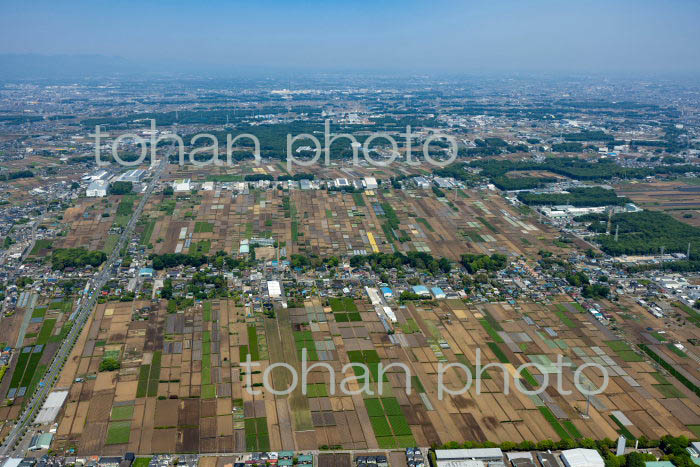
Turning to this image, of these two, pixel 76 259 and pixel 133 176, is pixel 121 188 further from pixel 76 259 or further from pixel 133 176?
pixel 76 259

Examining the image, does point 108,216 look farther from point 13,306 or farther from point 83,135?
point 83,135

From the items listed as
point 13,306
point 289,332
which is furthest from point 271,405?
point 13,306

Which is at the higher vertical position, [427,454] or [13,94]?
[13,94]

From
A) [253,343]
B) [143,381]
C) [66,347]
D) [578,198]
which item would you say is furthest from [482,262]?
[66,347]

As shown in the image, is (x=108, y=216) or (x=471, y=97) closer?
(x=108, y=216)

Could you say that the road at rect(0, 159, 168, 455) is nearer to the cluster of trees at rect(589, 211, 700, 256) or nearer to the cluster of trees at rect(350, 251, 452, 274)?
the cluster of trees at rect(350, 251, 452, 274)

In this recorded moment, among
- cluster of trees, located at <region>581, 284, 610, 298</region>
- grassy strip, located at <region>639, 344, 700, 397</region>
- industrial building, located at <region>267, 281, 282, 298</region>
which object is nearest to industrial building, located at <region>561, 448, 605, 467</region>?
grassy strip, located at <region>639, 344, 700, 397</region>
